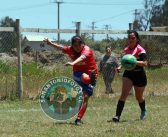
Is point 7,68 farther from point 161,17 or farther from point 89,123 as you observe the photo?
point 161,17

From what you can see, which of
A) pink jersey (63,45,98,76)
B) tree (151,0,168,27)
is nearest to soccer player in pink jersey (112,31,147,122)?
pink jersey (63,45,98,76)

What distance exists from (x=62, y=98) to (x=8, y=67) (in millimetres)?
6193

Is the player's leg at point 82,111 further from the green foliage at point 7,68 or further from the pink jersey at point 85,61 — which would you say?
the green foliage at point 7,68

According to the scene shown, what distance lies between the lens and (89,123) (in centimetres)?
1025

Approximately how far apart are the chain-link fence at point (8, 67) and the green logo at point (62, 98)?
482 cm

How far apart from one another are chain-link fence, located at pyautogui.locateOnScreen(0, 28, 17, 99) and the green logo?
4823 millimetres

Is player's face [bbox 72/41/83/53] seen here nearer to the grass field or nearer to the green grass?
the grass field

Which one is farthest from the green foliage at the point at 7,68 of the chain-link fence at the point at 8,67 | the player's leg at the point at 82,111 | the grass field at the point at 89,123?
the player's leg at the point at 82,111

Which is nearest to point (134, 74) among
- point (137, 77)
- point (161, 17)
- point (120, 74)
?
point (137, 77)

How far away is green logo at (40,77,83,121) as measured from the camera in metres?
10.2

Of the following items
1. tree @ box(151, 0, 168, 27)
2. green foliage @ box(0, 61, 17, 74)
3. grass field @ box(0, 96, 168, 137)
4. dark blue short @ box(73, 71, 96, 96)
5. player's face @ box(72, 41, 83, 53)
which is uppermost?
tree @ box(151, 0, 168, 27)

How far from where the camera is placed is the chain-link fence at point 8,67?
15.6 m

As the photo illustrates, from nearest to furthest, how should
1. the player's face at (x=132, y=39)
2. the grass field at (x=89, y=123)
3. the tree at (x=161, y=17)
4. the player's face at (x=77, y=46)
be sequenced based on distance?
the grass field at (x=89, y=123) → the player's face at (x=77, y=46) → the player's face at (x=132, y=39) → the tree at (x=161, y=17)

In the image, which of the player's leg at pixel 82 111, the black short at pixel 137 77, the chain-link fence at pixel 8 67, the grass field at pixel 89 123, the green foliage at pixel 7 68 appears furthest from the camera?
the green foliage at pixel 7 68
